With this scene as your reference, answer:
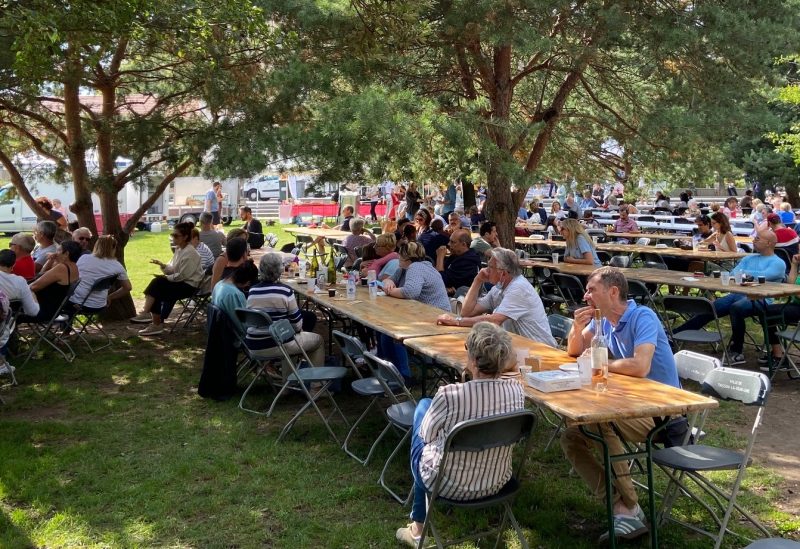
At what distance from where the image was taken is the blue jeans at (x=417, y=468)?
3.57 m

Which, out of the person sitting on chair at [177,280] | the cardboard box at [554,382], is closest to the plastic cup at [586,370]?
the cardboard box at [554,382]

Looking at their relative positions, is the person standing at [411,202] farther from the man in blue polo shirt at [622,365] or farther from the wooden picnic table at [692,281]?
the man in blue polo shirt at [622,365]

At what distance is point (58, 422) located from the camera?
232 inches

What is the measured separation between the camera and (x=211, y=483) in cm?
464

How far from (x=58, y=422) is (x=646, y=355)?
13.9 feet

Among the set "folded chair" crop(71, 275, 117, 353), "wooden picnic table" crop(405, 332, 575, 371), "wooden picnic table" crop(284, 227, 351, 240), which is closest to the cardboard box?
"wooden picnic table" crop(405, 332, 575, 371)

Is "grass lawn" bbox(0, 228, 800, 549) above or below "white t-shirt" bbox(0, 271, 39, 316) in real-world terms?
below

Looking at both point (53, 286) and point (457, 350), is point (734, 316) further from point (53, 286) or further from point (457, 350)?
point (53, 286)

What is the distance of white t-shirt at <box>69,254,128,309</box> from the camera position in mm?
8055

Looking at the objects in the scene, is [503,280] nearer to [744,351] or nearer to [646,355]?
[646,355]

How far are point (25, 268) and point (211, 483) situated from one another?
4.59 metres

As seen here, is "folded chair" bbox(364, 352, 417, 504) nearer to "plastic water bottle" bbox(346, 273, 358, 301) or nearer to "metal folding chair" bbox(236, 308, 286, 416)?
"metal folding chair" bbox(236, 308, 286, 416)

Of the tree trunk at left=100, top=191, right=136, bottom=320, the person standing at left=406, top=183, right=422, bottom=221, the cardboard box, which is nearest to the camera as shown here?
the cardboard box

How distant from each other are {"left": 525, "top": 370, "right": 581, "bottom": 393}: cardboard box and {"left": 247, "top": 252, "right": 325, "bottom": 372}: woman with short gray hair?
265cm
